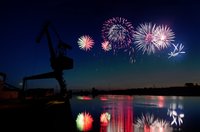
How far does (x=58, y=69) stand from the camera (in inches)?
2943

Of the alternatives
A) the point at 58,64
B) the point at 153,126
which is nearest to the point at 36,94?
the point at 58,64

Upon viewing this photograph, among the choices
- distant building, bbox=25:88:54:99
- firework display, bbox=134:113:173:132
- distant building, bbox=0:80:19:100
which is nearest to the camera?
distant building, bbox=0:80:19:100

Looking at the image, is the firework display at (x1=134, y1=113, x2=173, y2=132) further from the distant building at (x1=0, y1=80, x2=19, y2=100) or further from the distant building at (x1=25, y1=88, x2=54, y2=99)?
the distant building at (x1=0, y1=80, x2=19, y2=100)

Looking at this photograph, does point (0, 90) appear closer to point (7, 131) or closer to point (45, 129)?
point (45, 129)

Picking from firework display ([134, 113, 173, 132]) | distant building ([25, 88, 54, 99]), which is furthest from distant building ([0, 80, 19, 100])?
firework display ([134, 113, 173, 132])

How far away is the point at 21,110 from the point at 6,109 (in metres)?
2.90

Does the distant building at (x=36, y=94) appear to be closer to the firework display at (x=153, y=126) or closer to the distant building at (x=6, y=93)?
the distant building at (x=6, y=93)

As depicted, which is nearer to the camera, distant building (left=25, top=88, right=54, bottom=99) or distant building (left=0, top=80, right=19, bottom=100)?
distant building (left=0, top=80, right=19, bottom=100)

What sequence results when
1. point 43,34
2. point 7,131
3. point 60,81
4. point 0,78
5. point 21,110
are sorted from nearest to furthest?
point 7,131 → point 21,110 → point 0,78 → point 60,81 → point 43,34

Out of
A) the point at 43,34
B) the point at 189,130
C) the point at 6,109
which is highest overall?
the point at 43,34

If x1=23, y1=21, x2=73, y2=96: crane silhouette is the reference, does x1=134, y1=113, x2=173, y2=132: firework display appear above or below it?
below

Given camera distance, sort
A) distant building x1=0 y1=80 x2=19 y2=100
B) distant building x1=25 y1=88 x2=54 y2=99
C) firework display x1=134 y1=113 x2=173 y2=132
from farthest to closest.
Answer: distant building x1=25 y1=88 x2=54 y2=99 < firework display x1=134 y1=113 x2=173 y2=132 < distant building x1=0 y1=80 x2=19 y2=100

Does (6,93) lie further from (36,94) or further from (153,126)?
(153,126)

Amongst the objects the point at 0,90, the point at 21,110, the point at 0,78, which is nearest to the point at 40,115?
the point at 21,110
